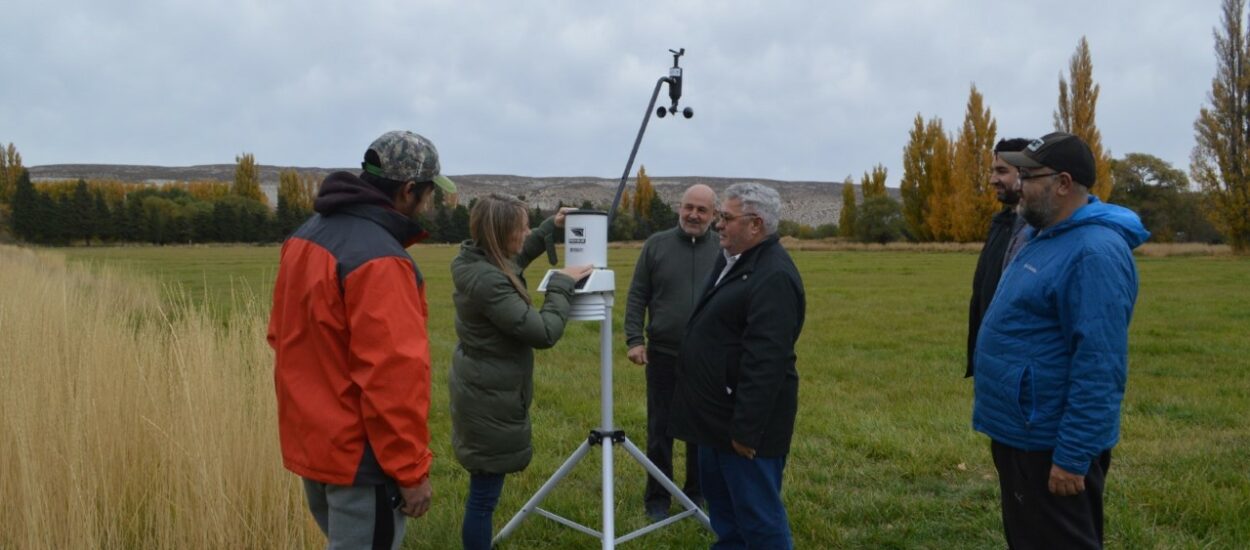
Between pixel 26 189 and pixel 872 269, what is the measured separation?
216ft

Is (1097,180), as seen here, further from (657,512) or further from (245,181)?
(245,181)

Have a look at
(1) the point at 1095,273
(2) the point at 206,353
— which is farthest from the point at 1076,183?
(2) the point at 206,353

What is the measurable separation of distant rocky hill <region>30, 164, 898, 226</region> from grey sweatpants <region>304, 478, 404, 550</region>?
119 metres

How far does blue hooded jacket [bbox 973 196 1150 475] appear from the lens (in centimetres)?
279

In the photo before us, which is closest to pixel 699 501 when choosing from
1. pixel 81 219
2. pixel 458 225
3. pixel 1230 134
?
pixel 1230 134

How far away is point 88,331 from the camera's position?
447 centimetres

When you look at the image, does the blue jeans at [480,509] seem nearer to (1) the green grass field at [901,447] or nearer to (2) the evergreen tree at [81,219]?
(1) the green grass field at [901,447]

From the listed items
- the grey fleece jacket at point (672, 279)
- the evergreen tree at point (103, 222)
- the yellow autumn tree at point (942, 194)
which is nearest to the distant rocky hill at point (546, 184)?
the evergreen tree at point (103, 222)

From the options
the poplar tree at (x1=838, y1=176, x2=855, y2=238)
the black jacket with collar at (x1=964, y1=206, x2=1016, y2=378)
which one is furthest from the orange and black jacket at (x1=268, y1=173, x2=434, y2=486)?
the poplar tree at (x1=838, y1=176, x2=855, y2=238)

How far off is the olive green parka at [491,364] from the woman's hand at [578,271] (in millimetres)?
44

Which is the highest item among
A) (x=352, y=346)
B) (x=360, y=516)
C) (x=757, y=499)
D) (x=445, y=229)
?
(x=352, y=346)

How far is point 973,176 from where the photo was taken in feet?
183

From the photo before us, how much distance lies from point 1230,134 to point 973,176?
45.8 ft

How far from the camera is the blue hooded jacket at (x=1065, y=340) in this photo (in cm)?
279
